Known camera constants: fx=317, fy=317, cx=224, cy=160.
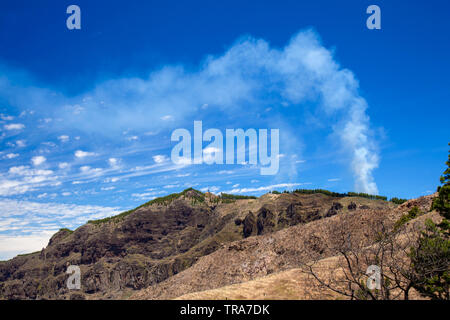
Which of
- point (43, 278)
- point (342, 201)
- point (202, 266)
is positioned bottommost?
point (43, 278)

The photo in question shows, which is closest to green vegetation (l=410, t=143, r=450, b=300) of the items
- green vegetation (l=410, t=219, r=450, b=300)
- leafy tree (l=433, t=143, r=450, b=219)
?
green vegetation (l=410, t=219, r=450, b=300)

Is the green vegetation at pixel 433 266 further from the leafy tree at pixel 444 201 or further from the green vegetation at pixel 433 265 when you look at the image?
the leafy tree at pixel 444 201

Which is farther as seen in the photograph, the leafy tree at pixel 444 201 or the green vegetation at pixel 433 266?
the leafy tree at pixel 444 201

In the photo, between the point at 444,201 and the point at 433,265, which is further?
the point at 444,201

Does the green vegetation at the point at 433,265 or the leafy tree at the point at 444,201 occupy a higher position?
the leafy tree at the point at 444,201

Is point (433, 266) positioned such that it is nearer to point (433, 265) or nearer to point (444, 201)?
point (433, 265)

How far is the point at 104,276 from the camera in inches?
6836

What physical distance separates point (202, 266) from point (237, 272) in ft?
28.1

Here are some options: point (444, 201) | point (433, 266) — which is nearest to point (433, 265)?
point (433, 266)

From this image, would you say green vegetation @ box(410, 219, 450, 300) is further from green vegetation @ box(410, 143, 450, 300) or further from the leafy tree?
the leafy tree

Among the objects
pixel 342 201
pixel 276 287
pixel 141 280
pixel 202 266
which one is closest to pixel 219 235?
pixel 141 280

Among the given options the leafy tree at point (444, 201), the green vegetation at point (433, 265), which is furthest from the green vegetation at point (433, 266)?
the leafy tree at point (444, 201)

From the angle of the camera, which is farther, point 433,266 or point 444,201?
point 444,201
